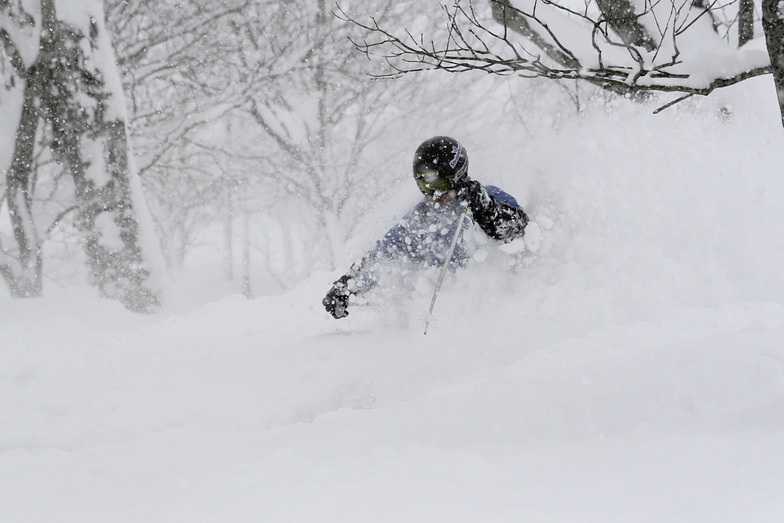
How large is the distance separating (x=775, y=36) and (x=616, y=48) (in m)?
2.19

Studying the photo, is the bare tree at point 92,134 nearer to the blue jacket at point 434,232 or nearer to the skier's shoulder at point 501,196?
the blue jacket at point 434,232

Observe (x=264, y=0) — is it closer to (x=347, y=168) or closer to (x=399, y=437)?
(x=347, y=168)

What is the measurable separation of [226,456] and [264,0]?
36.0 ft

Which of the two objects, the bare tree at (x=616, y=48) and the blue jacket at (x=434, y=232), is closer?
the bare tree at (x=616, y=48)

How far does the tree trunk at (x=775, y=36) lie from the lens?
7.89 ft

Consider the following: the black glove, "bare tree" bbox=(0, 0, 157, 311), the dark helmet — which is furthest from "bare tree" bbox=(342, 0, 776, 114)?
"bare tree" bbox=(0, 0, 157, 311)

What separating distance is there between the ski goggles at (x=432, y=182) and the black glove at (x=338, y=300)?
1037 mm

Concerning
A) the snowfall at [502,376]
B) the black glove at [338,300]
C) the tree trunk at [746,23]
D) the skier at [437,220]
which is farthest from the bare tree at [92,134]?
the tree trunk at [746,23]

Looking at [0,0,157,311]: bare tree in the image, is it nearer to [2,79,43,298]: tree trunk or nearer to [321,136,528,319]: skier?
[2,79,43,298]: tree trunk

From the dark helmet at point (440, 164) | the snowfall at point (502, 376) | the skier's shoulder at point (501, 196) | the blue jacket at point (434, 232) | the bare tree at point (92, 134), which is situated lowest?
the snowfall at point (502, 376)

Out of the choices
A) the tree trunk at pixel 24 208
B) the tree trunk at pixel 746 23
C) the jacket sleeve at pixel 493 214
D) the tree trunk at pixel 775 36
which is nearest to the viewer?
the tree trunk at pixel 775 36

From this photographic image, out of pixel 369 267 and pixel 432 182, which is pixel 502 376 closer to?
pixel 432 182

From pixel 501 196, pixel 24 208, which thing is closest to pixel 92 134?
pixel 24 208

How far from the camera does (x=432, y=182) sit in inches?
160
